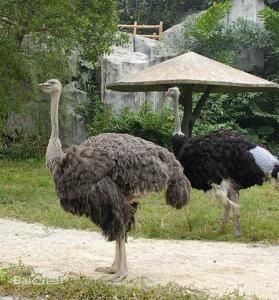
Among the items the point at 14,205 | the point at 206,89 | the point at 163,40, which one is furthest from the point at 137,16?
the point at 14,205

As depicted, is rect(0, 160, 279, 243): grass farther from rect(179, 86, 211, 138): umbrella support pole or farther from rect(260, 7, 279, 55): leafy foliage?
rect(260, 7, 279, 55): leafy foliage

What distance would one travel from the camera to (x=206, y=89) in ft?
42.3

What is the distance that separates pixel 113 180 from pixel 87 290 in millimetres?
936

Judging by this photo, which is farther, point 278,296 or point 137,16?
point 137,16

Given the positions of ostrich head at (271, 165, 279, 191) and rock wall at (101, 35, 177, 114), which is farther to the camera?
rock wall at (101, 35, 177, 114)

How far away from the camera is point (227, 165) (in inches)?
310

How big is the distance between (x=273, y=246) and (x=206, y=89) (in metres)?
5.88

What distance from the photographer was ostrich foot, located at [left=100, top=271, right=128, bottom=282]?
566cm

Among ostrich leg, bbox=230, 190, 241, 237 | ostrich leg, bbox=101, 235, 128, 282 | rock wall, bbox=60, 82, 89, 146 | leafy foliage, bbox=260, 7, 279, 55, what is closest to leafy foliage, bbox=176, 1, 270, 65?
leafy foliage, bbox=260, 7, 279, 55

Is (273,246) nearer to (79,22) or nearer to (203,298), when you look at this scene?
(203,298)

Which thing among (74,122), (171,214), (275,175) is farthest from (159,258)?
(74,122)

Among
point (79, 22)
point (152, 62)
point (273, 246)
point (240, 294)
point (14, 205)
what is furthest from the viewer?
point (152, 62)

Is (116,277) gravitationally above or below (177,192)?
below

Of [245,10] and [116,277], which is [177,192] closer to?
[116,277]
